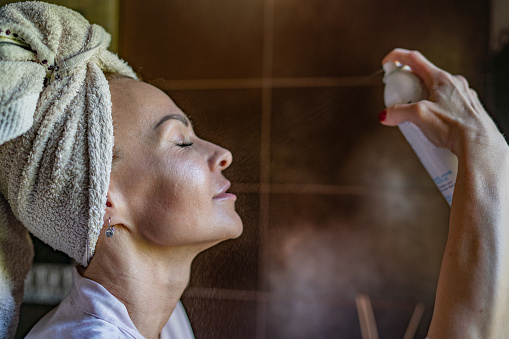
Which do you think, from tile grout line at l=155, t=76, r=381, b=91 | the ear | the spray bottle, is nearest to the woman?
the ear

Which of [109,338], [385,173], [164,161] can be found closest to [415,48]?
[385,173]

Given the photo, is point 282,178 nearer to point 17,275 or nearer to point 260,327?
point 260,327

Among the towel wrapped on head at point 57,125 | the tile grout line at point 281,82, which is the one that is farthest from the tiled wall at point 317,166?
the towel wrapped on head at point 57,125

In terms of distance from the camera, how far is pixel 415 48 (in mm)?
1418

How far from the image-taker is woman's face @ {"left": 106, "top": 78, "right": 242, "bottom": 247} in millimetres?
811

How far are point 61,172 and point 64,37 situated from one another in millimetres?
264

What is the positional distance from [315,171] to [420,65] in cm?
71

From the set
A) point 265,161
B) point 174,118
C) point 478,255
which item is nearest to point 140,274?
point 174,118

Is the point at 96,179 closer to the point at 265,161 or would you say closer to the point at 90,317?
the point at 90,317

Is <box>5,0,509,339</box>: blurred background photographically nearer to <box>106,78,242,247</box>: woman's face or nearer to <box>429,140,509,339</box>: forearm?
<box>106,78,242,247</box>: woman's face

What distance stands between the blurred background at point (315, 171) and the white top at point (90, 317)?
2.22 ft

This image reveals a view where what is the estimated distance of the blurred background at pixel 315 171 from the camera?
1404 mm

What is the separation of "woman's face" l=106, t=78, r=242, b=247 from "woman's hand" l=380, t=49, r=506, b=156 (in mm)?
438

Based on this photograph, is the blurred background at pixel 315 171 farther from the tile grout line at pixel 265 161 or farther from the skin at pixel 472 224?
the skin at pixel 472 224
